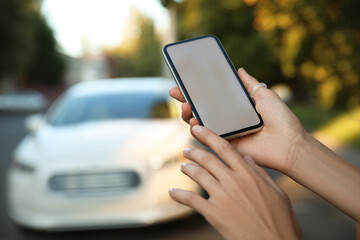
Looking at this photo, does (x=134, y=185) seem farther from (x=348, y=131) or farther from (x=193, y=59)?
(x=348, y=131)

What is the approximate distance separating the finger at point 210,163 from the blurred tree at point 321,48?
7.12 meters

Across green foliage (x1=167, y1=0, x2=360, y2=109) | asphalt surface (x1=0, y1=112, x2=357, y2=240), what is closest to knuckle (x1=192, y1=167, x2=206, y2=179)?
green foliage (x1=167, y1=0, x2=360, y2=109)

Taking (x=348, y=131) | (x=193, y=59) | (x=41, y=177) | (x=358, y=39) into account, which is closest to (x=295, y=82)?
(x=348, y=131)

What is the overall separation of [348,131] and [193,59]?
1285 centimetres

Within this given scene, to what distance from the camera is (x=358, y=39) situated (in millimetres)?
11281

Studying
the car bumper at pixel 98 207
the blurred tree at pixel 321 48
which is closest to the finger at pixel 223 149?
the car bumper at pixel 98 207

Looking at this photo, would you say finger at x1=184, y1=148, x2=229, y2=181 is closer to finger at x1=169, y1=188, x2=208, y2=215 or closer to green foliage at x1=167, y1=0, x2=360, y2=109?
finger at x1=169, y1=188, x2=208, y2=215

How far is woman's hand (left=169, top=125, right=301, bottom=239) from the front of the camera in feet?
3.37

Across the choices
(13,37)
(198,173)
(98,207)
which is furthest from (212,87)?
(13,37)

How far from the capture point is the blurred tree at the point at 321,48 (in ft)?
33.9

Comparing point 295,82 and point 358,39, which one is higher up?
point 358,39

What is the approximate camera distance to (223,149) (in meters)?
1.09

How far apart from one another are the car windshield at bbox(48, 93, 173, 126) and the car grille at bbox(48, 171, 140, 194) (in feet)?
4.23

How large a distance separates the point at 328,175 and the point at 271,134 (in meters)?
0.22
